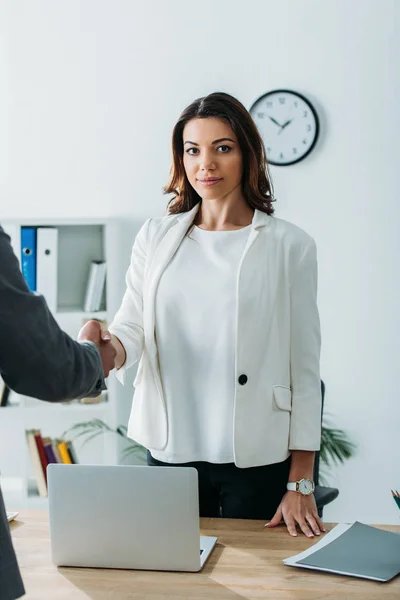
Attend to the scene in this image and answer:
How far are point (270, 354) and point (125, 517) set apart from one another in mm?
555

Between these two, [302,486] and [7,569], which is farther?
[302,486]

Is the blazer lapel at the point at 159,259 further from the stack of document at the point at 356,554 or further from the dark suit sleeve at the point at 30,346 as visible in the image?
the dark suit sleeve at the point at 30,346

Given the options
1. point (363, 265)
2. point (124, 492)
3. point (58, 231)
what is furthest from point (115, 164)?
point (124, 492)

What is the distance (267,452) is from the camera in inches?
76.2

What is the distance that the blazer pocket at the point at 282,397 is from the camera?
6.35ft

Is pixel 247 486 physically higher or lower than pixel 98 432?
higher

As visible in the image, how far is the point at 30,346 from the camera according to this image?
3.76 ft

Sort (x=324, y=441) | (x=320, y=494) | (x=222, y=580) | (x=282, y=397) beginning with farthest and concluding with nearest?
1. (x=324, y=441)
2. (x=320, y=494)
3. (x=282, y=397)
4. (x=222, y=580)

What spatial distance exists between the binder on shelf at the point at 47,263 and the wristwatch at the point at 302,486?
206 centimetres

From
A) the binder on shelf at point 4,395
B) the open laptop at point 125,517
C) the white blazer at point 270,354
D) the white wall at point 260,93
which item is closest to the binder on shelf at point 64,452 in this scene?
the binder on shelf at point 4,395

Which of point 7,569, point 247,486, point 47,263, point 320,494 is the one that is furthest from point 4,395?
point 7,569

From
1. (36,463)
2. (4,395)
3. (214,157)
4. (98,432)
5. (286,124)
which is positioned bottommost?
(36,463)

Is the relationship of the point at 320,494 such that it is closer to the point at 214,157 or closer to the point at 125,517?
the point at 125,517

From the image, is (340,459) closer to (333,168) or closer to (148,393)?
(333,168)
